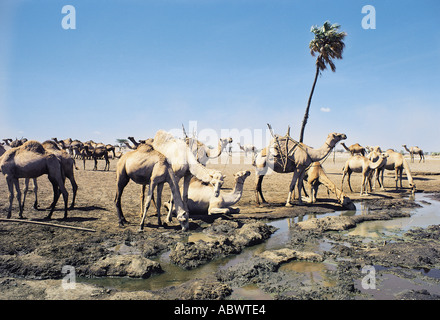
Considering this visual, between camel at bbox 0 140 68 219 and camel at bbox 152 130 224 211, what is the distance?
11.4ft

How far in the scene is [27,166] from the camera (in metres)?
9.12

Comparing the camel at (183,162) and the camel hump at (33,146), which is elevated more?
the camel hump at (33,146)

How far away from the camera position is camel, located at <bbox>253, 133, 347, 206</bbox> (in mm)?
13164

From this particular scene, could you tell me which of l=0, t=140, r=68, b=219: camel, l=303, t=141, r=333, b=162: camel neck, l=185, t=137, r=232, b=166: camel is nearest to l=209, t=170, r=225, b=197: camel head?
l=185, t=137, r=232, b=166: camel

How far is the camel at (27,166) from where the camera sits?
357 inches

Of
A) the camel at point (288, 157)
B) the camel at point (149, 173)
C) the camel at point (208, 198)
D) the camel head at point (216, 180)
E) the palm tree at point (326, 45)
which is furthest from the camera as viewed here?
the palm tree at point (326, 45)

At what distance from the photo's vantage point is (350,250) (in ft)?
23.4

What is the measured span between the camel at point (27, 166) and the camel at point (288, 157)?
811 centimetres

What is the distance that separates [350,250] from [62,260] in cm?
667

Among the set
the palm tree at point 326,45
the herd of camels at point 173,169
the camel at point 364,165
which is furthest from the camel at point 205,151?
the palm tree at point 326,45

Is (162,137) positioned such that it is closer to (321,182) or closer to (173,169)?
(173,169)

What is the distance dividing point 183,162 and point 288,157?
565cm

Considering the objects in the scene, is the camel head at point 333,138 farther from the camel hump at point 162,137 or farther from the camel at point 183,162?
the camel hump at point 162,137
